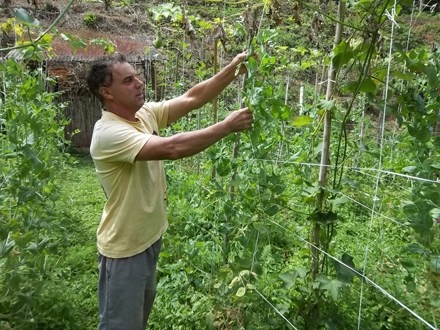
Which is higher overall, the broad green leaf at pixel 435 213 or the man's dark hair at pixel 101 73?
the man's dark hair at pixel 101 73

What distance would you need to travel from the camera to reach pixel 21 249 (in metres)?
2.00

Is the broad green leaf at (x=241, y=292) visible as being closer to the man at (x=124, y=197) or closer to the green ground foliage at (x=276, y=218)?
the green ground foliage at (x=276, y=218)

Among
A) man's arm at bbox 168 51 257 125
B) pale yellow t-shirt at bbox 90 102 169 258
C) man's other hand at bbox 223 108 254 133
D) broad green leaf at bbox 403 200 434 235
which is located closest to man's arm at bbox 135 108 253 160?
man's other hand at bbox 223 108 254 133

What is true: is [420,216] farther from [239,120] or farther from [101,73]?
[101,73]

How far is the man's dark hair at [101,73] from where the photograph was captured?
1.80m

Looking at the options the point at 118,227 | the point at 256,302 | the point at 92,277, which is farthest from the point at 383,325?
the point at 92,277

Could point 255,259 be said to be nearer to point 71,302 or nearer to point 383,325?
point 383,325

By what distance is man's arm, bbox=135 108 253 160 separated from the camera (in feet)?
4.95

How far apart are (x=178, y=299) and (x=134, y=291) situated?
2.58ft

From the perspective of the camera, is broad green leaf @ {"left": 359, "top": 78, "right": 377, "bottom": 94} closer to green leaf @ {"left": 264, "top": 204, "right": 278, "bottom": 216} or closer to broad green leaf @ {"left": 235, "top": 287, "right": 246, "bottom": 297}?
green leaf @ {"left": 264, "top": 204, "right": 278, "bottom": 216}

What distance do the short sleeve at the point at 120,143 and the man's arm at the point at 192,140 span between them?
3cm

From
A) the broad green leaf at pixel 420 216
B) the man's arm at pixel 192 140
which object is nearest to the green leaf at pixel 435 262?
the broad green leaf at pixel 420 216

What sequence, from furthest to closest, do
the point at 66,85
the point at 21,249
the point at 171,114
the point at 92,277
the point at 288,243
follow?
the point at 66,85
the point at 288,243
the point at 92,277
the point at 171,114
the point at 21,249

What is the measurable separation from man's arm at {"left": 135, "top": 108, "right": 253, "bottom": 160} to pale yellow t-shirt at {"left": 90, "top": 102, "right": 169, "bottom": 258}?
11 centimetres
